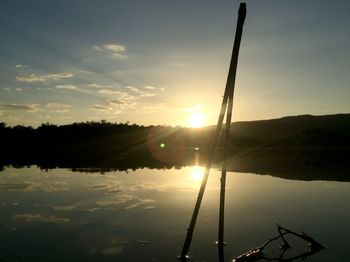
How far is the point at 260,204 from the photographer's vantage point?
17.1 meters

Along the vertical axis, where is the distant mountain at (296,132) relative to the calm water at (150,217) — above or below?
above

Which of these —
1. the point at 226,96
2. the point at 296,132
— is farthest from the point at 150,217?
the point at 296,132

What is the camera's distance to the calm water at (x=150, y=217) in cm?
1071

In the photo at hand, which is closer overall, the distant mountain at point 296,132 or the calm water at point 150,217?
the calm water at point 150,217

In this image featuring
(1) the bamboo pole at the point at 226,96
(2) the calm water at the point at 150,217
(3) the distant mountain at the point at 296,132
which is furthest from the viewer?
(3) the distant mountain at the point at 296,132

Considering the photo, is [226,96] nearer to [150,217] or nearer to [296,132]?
[150,217]

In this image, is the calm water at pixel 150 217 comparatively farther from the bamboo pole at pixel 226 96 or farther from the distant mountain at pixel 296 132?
the distant mountain at pixel 296 132

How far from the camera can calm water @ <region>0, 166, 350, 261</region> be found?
1071 cm

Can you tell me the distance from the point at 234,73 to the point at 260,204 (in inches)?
354

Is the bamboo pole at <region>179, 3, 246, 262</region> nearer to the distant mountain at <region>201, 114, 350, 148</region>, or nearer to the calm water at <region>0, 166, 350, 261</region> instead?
the calm water at <region>0, 166, 350, 261</region>

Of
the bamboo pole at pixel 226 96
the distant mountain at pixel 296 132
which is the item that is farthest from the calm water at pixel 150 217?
the distant mountain at pixel 296 132

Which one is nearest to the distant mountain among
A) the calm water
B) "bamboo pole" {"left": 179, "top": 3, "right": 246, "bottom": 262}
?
the calm water

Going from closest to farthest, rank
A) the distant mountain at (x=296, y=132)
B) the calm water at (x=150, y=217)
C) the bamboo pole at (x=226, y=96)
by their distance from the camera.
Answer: the bamboo pole at (x=226, y=96) → the calm water at (x=150, y=217) → the distant mountain at (x=296, y=132)

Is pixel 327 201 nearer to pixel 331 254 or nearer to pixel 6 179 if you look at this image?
pixel 331 254
